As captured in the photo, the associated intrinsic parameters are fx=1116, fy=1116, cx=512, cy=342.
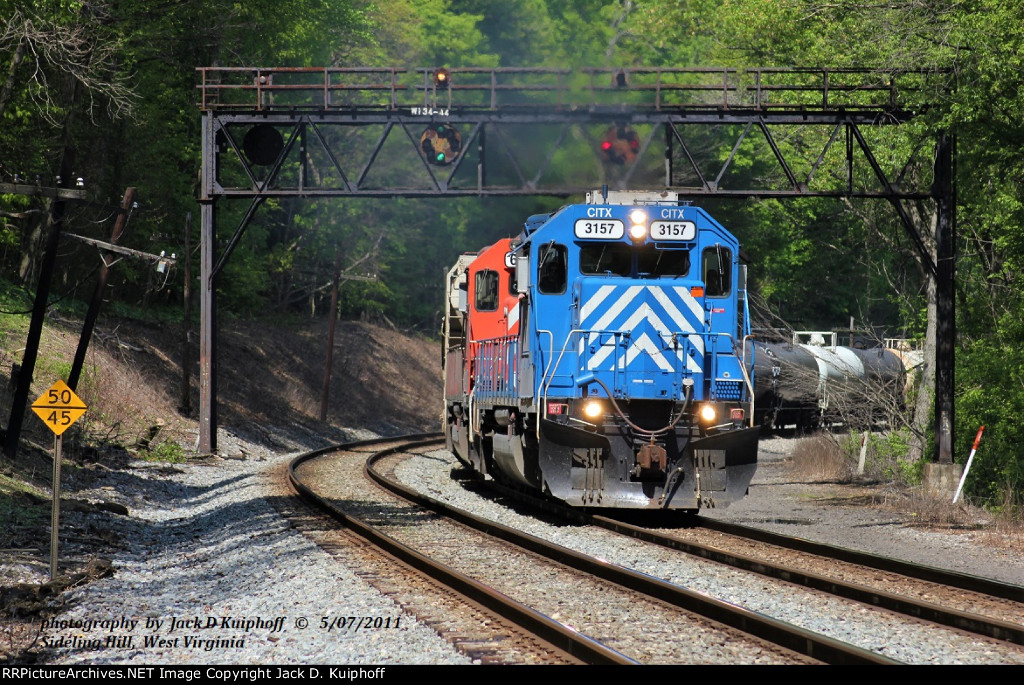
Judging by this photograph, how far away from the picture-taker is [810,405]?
1516 inches

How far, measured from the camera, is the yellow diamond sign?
39.5ft

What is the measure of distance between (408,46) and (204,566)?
177 feet

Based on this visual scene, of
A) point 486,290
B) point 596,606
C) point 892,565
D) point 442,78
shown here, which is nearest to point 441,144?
point 442,78

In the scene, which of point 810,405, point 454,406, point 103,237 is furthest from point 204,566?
point 810,405

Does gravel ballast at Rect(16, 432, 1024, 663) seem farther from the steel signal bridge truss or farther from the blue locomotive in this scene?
the steel signal bridge truss

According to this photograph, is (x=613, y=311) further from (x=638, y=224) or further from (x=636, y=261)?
(x=638, y=224)

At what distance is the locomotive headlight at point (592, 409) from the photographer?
14.8 meters

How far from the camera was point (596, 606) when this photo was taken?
985cm

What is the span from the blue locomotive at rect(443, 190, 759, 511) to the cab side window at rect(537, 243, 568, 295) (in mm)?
16

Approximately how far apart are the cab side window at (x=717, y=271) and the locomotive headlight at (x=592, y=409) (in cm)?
230

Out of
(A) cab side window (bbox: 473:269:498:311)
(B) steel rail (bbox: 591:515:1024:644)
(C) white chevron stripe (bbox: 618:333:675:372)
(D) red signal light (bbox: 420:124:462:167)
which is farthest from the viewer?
(D) red signal light (bbox: 420:124:462:167)

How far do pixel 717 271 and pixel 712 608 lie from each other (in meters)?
7.22

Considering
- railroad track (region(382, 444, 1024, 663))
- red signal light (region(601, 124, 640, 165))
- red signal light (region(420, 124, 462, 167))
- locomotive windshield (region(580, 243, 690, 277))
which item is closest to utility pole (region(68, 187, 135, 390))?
red signal light (region(420, 124, 462, 167))
